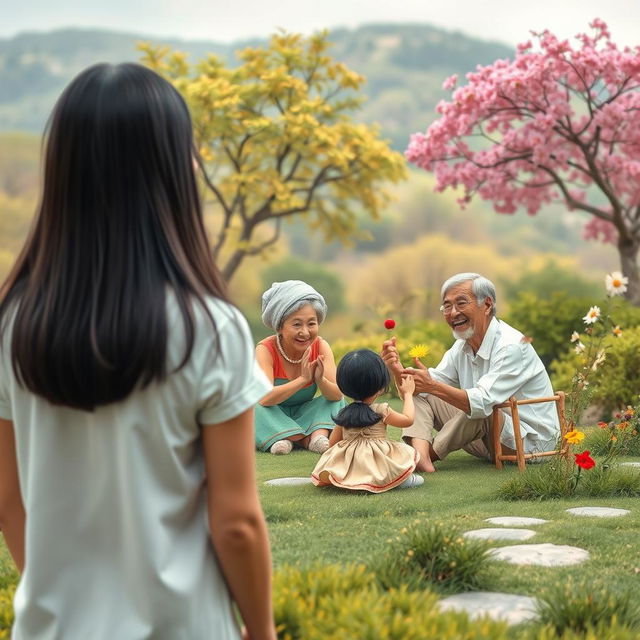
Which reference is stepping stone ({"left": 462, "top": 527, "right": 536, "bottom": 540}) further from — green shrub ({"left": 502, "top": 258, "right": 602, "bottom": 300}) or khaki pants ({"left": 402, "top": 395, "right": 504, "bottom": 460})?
green shrub ({"left": 502, "top": 258, "right": 602, "bottom": 300})

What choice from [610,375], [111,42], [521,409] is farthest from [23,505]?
[111,42]

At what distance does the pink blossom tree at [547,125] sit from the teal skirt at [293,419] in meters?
5.21

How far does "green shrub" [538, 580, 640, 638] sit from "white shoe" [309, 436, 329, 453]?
12.3ft

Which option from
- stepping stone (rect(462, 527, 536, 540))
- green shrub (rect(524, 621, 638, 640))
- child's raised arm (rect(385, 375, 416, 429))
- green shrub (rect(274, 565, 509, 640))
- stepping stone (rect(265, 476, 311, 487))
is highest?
child's raised arm (rect(385, 375, 416, 429))

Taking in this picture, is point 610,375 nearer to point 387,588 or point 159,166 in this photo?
point 387,588

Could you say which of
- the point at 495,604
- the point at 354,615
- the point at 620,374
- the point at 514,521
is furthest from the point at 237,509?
the point at 620,374

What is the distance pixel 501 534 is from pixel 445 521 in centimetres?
35

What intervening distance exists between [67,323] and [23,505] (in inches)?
16.6

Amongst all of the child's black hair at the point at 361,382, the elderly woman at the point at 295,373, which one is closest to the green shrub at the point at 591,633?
the child's black hair at the point at 361,382

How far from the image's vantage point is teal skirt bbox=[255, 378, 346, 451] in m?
6.73

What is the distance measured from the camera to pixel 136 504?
1.42 metres

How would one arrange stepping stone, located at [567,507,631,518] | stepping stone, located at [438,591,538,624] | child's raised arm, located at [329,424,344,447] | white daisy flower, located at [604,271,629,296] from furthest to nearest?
child's raised arm, located at [329,424,344,447]
white daisy flower, located at [604,271,629,296]
stepping stone, located at [567,507,631,518]
stepping stone, located at [438,591,538,624]

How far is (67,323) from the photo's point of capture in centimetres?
139

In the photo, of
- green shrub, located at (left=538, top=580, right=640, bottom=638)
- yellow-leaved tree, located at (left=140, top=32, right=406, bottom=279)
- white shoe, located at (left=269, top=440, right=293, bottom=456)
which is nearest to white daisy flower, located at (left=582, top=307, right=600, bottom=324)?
white shoe, located at (left=269, top=440, right=293, bottom=456)
